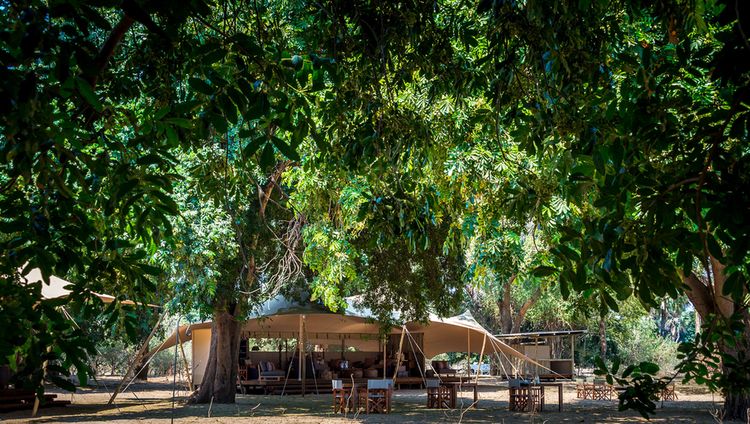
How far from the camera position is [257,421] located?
1439 cm

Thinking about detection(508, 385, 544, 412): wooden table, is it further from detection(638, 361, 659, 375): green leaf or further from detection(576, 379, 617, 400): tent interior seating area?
detection(638, 361, 659, 375): green leaf

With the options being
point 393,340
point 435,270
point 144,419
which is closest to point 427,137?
point 144,419

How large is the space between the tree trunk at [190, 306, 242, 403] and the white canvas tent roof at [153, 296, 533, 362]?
1652mm

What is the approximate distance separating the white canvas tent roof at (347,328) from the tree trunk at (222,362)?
65.0 inches

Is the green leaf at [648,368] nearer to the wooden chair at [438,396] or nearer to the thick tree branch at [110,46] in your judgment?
the thick tree branch at [110,46]

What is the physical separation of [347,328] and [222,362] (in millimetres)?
7379

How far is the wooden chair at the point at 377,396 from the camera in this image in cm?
1689

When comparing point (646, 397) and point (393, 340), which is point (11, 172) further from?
point (393, 340)

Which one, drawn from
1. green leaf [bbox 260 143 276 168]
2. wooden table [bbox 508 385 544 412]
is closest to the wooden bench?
wooden table [bbox 508 385 544 412]

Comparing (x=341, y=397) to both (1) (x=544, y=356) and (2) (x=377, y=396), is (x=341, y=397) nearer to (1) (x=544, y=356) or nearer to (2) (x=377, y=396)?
(2) (x=377, y=396)

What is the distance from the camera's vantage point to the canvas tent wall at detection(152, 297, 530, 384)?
21766 mm

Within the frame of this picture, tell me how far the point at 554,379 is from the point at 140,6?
2769 centimetres

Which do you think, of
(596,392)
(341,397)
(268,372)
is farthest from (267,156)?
(596,392)

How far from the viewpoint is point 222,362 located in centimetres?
1877
